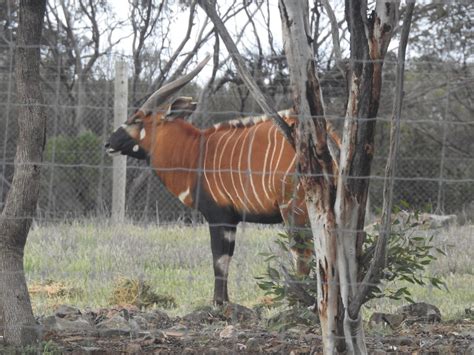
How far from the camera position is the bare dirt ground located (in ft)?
16.1

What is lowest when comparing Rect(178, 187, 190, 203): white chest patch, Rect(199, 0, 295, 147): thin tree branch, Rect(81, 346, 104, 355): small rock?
Rect(81, 346, 104, 355): small rock

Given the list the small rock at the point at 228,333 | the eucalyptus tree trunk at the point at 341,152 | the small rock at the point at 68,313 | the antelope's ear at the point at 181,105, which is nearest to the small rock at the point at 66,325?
the small rock at the point at 68,313

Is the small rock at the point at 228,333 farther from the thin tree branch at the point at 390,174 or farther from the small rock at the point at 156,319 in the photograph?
the thin tree branch at the point at 390,174

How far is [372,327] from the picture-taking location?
5.50 metres

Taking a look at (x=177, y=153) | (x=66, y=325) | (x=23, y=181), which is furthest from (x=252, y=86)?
(x=177, y=153)

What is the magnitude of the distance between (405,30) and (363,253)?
3.09 ft

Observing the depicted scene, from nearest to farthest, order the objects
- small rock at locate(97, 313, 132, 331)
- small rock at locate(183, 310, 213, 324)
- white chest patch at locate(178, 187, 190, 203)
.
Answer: small rock at locate(97, 313, 132, 331) → small rock at locate(183, 310, 213, 324) → white chest patch at locate(178, 187, 190, 203)

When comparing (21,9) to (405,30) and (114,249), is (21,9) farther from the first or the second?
(114,249)

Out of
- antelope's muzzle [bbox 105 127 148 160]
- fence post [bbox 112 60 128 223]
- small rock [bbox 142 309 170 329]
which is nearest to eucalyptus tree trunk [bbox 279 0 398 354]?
small rock [bbox 142 309 170 329]

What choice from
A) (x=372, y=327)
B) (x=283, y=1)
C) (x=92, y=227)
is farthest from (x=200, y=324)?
(x=92, y=227)

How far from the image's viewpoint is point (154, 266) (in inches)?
327

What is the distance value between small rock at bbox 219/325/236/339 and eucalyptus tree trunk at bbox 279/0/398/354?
112 cm

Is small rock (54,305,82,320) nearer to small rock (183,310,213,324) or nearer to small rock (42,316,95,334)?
small rock (42,316,95,334)

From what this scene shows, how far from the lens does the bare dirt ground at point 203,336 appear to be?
491 cm
